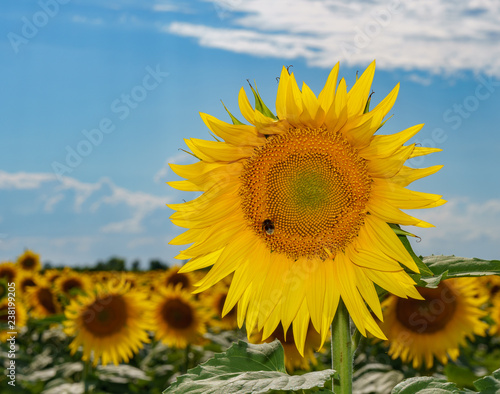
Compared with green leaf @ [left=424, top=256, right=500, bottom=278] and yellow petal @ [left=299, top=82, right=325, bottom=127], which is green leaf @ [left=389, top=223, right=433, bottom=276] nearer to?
green leaf @ [left=424, top=256, right=500, bottom=278]

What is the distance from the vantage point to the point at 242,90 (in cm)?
235

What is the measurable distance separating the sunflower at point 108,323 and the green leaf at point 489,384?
17.6 feet

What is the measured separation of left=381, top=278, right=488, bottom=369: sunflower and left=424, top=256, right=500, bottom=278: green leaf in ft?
12.0

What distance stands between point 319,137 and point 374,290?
2.38 ft

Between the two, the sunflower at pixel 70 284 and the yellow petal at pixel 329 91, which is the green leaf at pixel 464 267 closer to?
the yellow petal at pixel 329 91

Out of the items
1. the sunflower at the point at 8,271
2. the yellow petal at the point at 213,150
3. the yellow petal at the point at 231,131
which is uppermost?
the sunflower at the point at 8,271

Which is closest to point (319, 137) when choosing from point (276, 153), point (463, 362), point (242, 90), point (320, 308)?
point (276, 153)

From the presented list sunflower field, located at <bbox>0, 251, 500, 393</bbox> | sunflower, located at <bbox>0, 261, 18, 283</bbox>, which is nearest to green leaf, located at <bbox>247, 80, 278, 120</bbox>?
sunflower field, located at <bbox>0, 251, 500, 393</bbox>

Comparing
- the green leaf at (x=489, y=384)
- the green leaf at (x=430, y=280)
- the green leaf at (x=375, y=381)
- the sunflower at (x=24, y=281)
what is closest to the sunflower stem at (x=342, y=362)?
the green leaf at (x=430, y=280)

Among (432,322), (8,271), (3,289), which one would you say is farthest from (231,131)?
(8,271)

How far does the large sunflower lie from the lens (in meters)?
2.31

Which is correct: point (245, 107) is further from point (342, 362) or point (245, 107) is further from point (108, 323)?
point (108, 323)

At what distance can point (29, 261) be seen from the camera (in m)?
13.1

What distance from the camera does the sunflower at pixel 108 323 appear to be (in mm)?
6742
